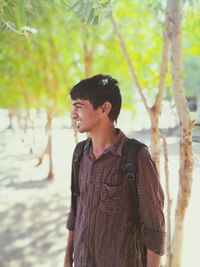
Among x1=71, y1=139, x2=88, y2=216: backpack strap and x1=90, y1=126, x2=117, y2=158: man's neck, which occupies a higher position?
x1=90, y1=126, x2=117, y2=158: man's neck

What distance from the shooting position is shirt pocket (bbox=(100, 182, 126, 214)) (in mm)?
1399

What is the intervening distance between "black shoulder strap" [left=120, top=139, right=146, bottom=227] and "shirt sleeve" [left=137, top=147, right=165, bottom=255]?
0.05 feet

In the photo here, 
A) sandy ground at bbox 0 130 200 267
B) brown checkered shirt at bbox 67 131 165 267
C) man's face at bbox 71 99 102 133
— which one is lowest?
sandy ground at bbox 0 130 200 267

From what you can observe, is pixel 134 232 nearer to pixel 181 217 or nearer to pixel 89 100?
pixel 89 100

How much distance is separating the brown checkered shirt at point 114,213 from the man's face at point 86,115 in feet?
0.37

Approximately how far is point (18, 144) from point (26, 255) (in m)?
13.9

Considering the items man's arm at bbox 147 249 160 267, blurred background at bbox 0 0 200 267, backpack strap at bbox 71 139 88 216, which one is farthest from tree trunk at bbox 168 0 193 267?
man's arm at bbox 147 249 160 267

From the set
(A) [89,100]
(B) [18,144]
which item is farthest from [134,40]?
(B) [18,144]

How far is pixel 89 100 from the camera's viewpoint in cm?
147

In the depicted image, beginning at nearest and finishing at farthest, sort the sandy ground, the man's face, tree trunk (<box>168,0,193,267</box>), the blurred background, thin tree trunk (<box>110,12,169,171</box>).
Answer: the man's face, tree trunk (<box>168,0,193,267</box>), the blurred background, thin tree trunk (<box>110,12,169,171</box>), the sandy ground

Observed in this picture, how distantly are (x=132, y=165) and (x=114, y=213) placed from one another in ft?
0.65

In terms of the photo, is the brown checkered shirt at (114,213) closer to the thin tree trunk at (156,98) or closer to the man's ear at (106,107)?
the man's ear at (106,107)

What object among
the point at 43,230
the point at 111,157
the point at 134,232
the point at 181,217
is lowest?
the point at 43,230

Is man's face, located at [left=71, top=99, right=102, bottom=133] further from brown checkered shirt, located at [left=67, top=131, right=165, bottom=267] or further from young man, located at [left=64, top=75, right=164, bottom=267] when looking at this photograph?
brown checkered shirt, located at [left=67, top=131, right=165, bottom=267]
